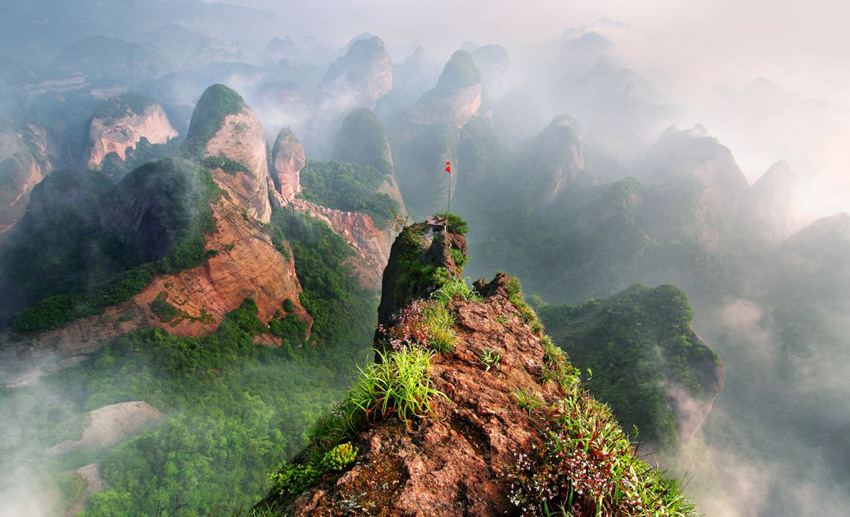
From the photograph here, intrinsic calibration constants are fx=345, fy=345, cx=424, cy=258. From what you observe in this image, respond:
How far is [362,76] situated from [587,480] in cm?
19347

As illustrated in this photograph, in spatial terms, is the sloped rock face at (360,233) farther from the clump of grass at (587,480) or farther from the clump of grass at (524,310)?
the clump of grass at (587,480)

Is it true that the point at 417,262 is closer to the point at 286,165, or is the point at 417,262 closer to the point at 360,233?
the point at 360,233

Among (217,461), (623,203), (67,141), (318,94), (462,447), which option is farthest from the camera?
(318,94)

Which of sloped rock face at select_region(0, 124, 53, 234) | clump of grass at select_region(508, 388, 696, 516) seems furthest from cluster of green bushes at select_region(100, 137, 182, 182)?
clump of grass at select_region(508, 388, 696, 516)

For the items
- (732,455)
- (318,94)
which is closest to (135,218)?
(732,455)

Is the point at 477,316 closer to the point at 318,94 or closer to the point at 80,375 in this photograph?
the point at 80,375

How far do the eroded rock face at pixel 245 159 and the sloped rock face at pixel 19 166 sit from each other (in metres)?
36.3

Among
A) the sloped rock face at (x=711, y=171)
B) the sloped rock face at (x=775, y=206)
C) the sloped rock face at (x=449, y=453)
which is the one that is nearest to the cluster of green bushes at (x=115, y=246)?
the sloped rock face at (x=449, y=453)

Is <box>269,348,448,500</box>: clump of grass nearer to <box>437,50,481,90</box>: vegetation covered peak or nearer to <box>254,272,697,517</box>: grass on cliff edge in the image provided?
<box>254,272,697,517</box>: grass on cliff edge

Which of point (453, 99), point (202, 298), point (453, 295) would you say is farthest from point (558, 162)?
point (453, 295)

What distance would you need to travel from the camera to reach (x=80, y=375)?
78.2 ft

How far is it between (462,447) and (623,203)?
80744 mm

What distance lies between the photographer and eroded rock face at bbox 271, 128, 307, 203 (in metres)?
57.4

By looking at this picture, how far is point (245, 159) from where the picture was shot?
1932 inches
